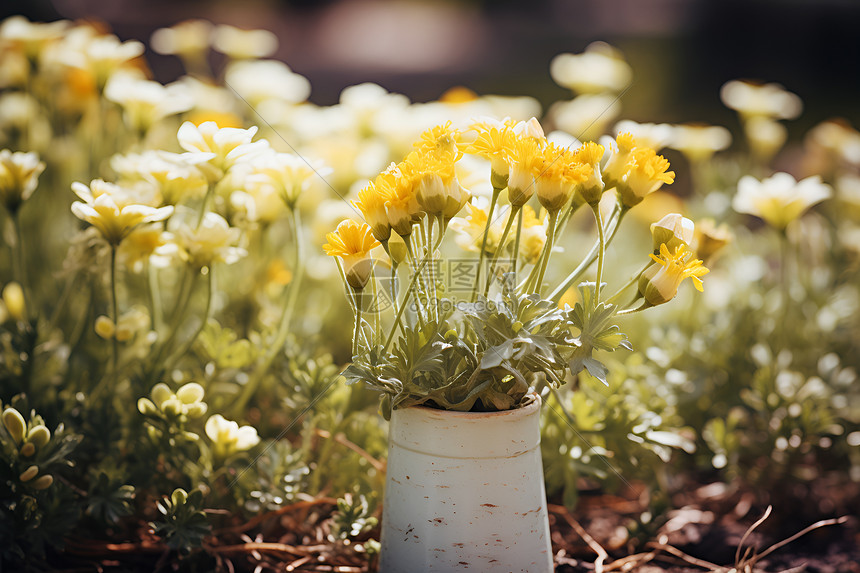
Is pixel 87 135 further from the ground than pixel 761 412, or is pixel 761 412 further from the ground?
pixel 87 135

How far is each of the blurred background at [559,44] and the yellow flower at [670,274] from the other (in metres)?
2.68

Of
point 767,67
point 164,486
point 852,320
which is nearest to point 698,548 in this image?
point 852,320

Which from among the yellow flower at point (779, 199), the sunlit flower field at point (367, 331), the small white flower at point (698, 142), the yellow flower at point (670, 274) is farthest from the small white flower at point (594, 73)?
the yellow flower at point (670, 274)

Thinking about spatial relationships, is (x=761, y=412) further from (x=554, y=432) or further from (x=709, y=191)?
(x=709, y=191)

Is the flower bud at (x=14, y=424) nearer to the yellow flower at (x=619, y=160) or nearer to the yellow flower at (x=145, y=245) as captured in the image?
the yellow flower at (x=145, y=245)

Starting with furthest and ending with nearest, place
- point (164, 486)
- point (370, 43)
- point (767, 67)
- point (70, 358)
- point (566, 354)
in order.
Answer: point (370, 43) → point (767, 67) → point (70, 358) → point (164, 486) → point (566, 354)

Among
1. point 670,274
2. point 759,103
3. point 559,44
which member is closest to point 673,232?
point 670,274

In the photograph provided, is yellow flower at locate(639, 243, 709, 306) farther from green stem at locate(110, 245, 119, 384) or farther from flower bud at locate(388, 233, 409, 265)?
green stem at locate(110, 245, 119, 384)

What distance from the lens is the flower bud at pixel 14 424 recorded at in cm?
79

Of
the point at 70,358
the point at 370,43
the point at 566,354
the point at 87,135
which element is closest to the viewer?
the point at 566,354

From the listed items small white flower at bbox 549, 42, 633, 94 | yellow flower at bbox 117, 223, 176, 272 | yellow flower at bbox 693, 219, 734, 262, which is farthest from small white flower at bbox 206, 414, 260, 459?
small white flower at bbox 549, 42, 633, 94

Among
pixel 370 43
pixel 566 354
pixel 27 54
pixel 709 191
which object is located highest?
pixel 27 54

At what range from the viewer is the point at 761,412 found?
1118 mm

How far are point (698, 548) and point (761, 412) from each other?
0.22 m
